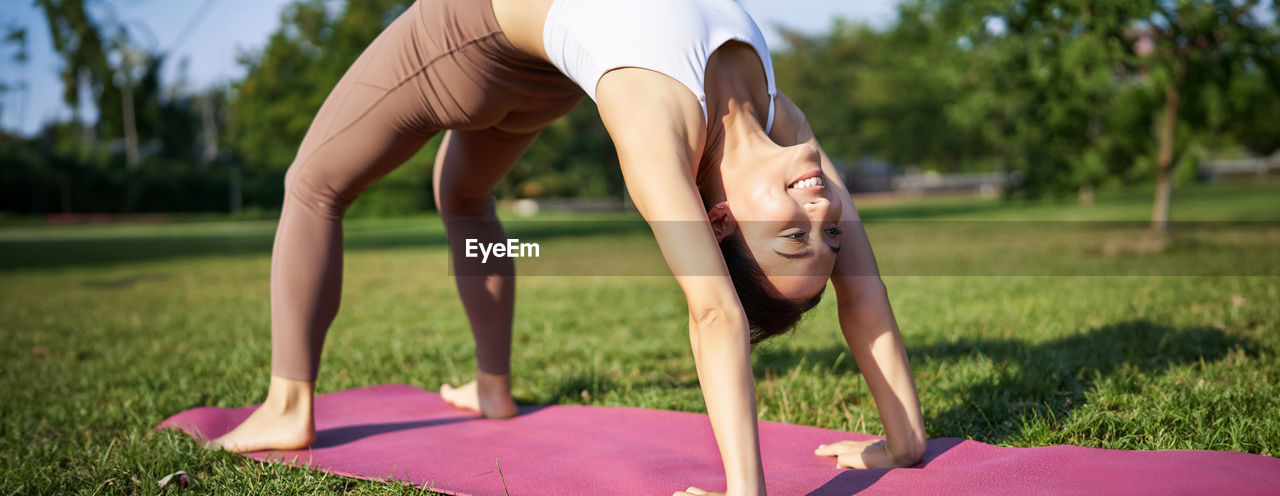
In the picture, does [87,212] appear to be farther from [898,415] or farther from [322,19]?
[898,415]

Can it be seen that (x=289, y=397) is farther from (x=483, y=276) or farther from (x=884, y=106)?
(x=884, y=106)

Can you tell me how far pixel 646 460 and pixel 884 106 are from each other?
44.4 m

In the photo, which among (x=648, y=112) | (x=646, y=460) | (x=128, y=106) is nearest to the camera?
(x=648, y=112)

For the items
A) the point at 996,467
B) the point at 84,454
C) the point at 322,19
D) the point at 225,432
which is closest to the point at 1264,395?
the point at 996,467

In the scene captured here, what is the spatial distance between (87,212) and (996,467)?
41.6 metres

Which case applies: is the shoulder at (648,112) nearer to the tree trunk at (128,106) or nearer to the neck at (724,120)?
the neck at (724,120)

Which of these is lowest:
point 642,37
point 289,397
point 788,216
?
point 289,397

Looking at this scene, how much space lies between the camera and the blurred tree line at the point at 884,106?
8.90 m

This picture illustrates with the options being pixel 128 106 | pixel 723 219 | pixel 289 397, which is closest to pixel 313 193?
pixel 289 397

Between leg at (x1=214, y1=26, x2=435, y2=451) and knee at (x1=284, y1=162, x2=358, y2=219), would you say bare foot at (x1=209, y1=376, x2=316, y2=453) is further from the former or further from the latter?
knee at (x1=284, y1=162, x2=358, y2=219)

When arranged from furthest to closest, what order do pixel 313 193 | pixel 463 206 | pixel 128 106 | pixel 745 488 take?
pixel 128 106
pixel 463 206
pixel 313 193
pixel 745 488

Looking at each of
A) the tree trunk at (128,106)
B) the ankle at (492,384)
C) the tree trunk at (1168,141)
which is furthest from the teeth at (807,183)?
the tree trunk at (128,106)

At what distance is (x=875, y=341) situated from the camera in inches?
91.4

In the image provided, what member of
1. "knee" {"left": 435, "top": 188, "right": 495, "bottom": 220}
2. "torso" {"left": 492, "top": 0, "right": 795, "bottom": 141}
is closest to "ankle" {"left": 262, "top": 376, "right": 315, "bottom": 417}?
"knee" {"left": 435, "top": 188, "right": 495, "bottom": 220}
